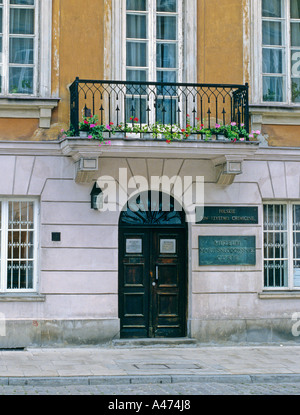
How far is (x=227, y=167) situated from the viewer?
1412 centimetres

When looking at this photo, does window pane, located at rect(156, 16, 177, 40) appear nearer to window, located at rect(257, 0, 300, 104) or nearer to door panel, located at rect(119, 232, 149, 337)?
window, located at rect(257, 0, 300, 104)

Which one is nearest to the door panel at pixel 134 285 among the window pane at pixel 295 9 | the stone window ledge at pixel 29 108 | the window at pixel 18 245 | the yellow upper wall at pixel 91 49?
the window at pixel 18 245

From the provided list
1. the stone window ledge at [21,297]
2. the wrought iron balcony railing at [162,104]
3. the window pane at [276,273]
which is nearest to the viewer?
the stone window ledge at [21,297]

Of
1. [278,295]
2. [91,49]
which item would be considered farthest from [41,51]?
[278,295]

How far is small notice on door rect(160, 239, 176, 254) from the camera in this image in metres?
14.8

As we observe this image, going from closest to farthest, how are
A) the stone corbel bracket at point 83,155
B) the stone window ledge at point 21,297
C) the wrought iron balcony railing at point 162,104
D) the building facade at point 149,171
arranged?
the stone corbel bracket at point 83,155, the stone window ledge at point 21,297, the building facade at point 149,171, the wrought iron balcony railing at point 162,104

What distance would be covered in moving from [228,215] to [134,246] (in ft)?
6.23

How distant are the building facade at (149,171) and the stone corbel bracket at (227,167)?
0.12ft

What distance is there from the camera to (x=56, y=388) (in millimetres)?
10711

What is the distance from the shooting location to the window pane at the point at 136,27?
14.8 meters

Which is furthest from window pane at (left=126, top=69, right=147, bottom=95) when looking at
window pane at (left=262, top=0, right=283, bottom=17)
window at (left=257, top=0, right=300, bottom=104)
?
window pane at (left=262, top=0, right=283, bottom=17)

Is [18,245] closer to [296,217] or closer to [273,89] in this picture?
[296,217]

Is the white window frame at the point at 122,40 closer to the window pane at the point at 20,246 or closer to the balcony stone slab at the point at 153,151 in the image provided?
the balcony stone slab at the point at 153,151

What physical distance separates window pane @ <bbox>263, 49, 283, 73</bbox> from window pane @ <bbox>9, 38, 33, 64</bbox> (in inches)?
180
